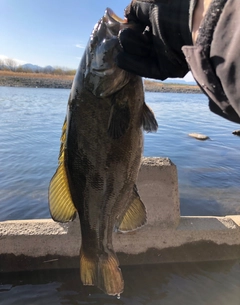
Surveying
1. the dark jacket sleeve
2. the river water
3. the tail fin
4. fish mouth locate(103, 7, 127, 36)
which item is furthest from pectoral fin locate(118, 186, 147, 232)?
the river water

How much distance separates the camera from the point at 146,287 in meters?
3.83

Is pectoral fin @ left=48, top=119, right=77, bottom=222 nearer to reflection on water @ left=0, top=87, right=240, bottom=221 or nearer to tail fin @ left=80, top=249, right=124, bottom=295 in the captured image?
tail fin @ left=80, top=249, right=124, bottom=295

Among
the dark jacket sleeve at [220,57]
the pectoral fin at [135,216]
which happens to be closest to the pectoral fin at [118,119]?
the pectoral fin at [135,216]

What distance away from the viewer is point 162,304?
3.61 metres

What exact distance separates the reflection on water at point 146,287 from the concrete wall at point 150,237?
0.12 metres

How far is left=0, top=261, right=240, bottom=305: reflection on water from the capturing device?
3.63 metres

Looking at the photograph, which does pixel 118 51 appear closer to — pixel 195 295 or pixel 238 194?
pixel 195 295

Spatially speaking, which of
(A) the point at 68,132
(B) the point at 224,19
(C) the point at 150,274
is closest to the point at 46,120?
(C) the point at 150,274

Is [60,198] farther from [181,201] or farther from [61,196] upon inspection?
[181,201]

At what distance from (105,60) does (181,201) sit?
561 cm

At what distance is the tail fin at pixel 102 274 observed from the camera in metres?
2.50

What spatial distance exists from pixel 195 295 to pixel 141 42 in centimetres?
319

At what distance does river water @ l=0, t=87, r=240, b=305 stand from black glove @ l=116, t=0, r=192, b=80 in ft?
9.54

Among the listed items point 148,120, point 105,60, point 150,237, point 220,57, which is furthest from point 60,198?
point 150,237
